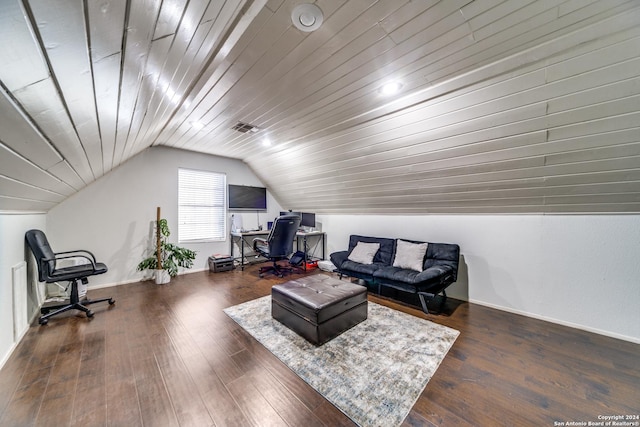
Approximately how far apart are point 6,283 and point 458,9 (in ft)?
13.1

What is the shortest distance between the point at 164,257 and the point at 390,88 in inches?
173

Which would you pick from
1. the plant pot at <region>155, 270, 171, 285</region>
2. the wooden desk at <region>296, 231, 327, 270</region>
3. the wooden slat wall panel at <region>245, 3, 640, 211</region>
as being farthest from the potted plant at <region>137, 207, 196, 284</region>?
the wooden slat wall panel at <region>245, 3, 640, 211</region>

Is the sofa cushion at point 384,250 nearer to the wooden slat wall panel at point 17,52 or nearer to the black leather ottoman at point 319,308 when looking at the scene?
the black leather ottoman at point 319,308

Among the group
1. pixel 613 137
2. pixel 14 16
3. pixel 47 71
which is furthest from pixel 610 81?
pixel 47 71

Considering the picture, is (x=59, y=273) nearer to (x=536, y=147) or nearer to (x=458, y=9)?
(x=458, y=9)

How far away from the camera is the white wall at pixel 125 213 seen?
141 inches

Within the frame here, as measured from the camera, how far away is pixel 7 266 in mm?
2113

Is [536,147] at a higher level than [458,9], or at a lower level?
lower

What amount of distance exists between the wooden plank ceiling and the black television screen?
6.85 ft

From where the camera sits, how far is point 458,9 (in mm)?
1317

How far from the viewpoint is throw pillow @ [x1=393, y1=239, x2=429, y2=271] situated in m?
3.48

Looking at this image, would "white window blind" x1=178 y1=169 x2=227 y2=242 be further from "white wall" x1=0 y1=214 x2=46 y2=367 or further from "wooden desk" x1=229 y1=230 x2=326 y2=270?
"white wall" x1=0 y1=214 x2=46 y2=367

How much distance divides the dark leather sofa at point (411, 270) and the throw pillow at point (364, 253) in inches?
3.0

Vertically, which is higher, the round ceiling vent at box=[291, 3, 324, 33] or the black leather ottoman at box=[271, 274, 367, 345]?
the round ceiling vent at box=[291, 3, 324, 33]
